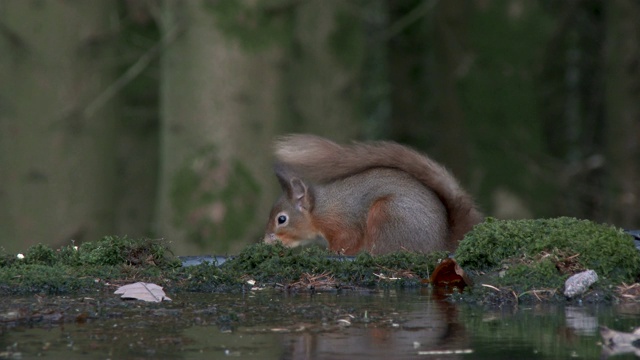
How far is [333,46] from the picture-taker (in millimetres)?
9039

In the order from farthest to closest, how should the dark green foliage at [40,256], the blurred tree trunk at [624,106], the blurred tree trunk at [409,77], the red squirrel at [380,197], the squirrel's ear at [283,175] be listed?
the blurred tree trunk at [409,77], the blurred tree trunk at [624,106], the squirrel's ear at [283,175], the red squirrel at [380,197], the dark green foliage at [40,256]

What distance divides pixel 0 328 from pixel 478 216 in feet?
13.2

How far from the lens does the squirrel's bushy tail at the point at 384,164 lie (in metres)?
6.70

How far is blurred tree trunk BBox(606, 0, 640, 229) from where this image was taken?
10750 millimetres

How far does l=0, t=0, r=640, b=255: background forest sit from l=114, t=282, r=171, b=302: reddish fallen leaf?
4491 millimetres


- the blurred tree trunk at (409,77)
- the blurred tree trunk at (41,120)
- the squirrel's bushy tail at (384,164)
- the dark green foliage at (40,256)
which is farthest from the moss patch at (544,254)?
the blurred tree trunk at (409,77)

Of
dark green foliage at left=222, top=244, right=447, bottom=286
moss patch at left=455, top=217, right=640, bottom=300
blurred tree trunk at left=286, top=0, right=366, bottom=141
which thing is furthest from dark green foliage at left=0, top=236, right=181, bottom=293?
blurred tree trunk at left=286, top=0, right=366, bottom=141

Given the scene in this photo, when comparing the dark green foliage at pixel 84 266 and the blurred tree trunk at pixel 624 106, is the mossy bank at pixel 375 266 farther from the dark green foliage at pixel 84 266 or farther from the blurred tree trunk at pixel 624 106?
the blurred tree trunk at pixel 624 106

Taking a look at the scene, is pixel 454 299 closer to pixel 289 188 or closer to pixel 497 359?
pixel 497 359

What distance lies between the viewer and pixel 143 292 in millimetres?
3807

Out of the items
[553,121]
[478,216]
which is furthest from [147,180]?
[478,216]

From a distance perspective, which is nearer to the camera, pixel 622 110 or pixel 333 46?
pixel 333 46

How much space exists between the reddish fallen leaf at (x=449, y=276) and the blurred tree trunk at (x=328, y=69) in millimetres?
4699

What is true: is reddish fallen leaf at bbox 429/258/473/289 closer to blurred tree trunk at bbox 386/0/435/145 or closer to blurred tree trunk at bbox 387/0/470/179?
blurred tree trunk at bbox 387/0/470/179
